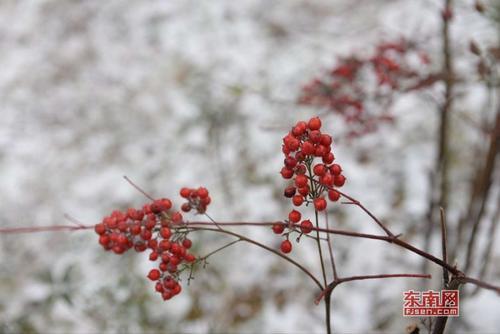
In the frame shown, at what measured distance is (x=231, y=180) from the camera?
2.82 metres

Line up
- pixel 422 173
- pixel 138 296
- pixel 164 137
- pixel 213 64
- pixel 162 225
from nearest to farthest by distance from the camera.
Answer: pixel 162 225 → pixel 138 296 → pixel 422 173 → pixel 164 137 → pixel 213 64

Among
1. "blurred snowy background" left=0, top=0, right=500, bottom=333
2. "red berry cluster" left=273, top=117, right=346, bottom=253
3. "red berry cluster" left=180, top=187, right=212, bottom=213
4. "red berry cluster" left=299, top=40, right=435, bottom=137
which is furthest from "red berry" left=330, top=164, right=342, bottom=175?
"blurred snowy background" left=0, top=0, right=500, bottom=333

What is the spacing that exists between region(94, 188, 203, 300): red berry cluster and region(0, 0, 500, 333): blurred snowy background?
97 centimetres

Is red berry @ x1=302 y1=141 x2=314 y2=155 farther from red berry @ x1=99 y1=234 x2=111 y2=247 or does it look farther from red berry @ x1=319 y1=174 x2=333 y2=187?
red berry @ x1=99 y1=234 x2=111 y2=247

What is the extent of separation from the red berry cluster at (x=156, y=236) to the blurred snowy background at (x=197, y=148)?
973 millimetres

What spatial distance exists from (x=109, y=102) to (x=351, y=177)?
1.85 meters

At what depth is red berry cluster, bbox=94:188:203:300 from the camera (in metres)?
0.91

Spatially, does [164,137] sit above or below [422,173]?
above

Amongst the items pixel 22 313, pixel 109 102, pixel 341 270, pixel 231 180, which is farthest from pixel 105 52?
pixel 341 270

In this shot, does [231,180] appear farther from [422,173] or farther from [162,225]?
[162,225]

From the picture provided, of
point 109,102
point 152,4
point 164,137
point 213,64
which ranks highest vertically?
point 152,4

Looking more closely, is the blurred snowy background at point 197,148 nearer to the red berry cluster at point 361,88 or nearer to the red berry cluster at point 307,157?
the red berry cluster at point 361,88

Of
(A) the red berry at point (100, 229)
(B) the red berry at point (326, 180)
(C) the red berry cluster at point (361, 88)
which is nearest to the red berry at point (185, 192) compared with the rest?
(A) the red berry at point (100, 229)

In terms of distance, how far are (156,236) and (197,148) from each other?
2.08 m
